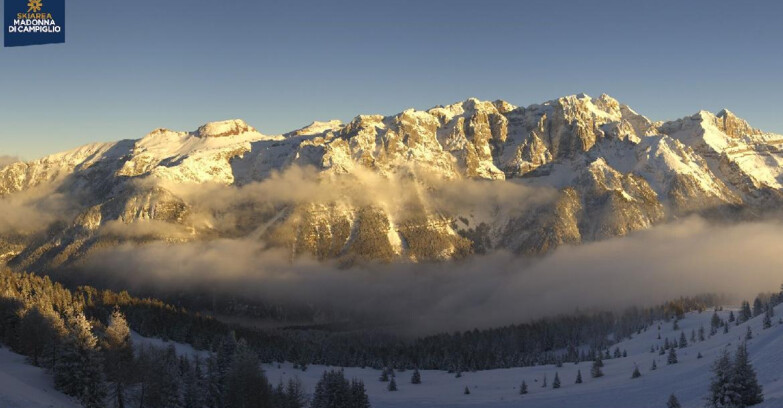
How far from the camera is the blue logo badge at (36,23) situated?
8225cm

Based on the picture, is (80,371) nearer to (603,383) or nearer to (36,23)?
(36,23)

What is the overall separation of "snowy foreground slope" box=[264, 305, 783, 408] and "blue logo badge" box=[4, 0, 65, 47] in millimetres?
71579

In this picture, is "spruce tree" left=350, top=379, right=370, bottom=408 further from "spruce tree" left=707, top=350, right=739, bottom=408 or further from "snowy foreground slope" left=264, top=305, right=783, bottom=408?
"spruce tree" left=707, top=350, right=739, bottom=408

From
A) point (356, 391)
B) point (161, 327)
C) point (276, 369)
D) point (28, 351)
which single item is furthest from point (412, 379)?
point (28, 351)

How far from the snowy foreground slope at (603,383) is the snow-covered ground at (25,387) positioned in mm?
43958

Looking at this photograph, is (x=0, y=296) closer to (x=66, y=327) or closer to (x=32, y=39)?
(x=66, y=327)

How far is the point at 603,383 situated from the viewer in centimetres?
11025

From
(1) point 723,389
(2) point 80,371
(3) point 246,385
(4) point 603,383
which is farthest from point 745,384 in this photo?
(2) point 80,371

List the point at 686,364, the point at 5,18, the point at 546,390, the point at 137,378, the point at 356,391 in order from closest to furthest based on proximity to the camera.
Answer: the point at 5,18 < the point at 137,378 < the point at 356,391 < the point at 686,364 < the point at 546,390

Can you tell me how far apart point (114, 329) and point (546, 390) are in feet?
249

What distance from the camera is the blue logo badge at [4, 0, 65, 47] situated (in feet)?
270

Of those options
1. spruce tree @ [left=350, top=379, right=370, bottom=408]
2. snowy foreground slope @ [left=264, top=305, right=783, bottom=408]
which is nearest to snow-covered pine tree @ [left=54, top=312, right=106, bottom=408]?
spruce tree @ [left=350, top=379, right=370, bottom=408]

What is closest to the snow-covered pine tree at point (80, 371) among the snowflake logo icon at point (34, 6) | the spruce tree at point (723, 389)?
the snowflake logo icon at point (34, 6)

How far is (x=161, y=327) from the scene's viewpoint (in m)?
167
